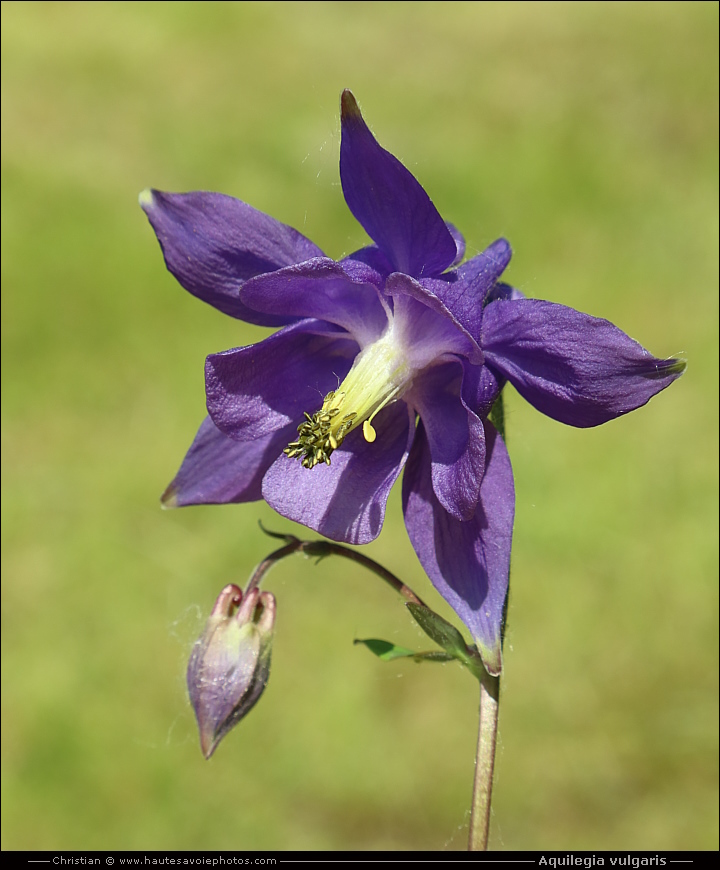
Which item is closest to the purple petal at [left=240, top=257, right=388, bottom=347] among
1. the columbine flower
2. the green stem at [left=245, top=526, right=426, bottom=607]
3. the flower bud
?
the columbine flower

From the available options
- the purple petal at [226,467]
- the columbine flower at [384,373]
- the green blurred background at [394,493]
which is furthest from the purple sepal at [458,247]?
the green blurred background at [394,493]

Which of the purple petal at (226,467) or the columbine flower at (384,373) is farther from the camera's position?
the purple petal at (226,467)

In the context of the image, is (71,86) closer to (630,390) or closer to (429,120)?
(429,120)

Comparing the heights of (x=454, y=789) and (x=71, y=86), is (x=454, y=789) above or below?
below

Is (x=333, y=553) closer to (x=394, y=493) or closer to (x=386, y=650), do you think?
(x=386, y=650)

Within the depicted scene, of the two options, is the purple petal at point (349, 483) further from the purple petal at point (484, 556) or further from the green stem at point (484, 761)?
the green stem at point (484, 761)

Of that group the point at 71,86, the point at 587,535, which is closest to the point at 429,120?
the point at 71,86

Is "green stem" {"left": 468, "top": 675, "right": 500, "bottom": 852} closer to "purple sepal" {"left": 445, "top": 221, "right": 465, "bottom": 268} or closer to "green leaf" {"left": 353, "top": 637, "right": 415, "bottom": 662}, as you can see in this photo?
"green leaf" {"left": 353, "top": 637, "right": 415, "bottom": 662}
